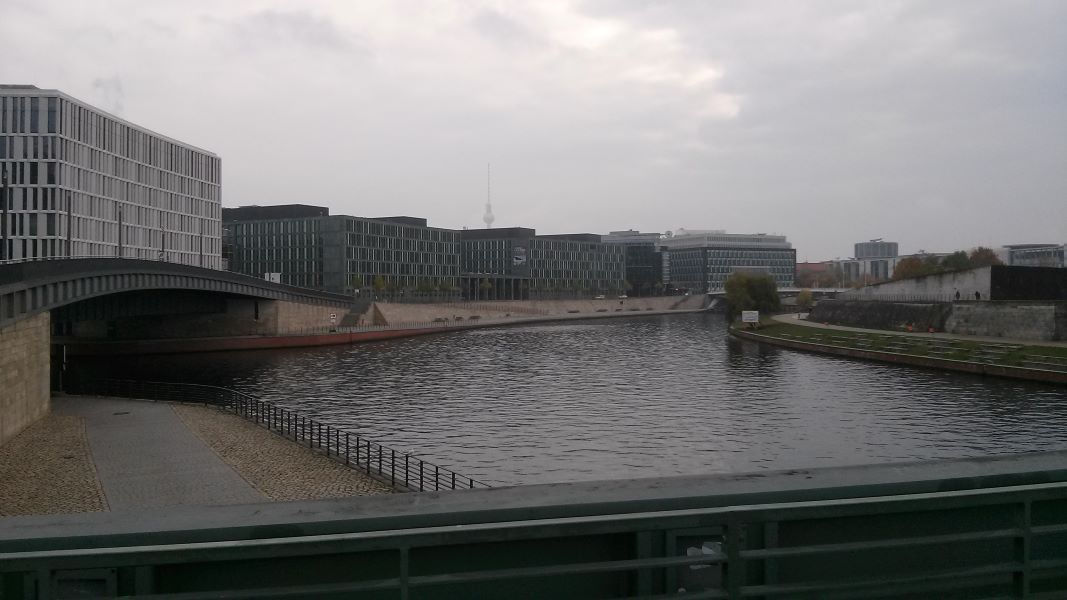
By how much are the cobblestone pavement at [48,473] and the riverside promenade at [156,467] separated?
0.08 feet

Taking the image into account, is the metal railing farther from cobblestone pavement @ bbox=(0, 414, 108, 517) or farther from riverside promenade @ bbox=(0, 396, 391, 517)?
cobblestone pavement @ bbox=(0, 414, 108, 517)

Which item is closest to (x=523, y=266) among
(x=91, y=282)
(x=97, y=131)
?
(x=97, y=131)

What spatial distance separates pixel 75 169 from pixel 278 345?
3037 centimetres

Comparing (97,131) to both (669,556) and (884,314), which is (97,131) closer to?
Result: (884,314)

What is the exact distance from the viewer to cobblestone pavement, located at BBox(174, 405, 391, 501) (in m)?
19.9

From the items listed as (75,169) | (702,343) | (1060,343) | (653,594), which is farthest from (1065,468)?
(75,169)

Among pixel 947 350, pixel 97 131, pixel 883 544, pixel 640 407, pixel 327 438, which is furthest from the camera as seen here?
pixel 97 131

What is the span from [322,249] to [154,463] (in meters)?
117

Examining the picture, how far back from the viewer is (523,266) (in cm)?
17988

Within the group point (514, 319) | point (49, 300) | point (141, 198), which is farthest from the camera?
point (514, 319)

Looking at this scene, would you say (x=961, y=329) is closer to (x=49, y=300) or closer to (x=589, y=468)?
(x=589, y=468)

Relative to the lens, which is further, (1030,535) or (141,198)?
(141,198)

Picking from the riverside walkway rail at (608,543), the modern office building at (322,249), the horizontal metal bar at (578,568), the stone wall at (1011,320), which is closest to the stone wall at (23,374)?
the riverside walkway rail at (608,543)

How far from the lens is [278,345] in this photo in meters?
76.3
